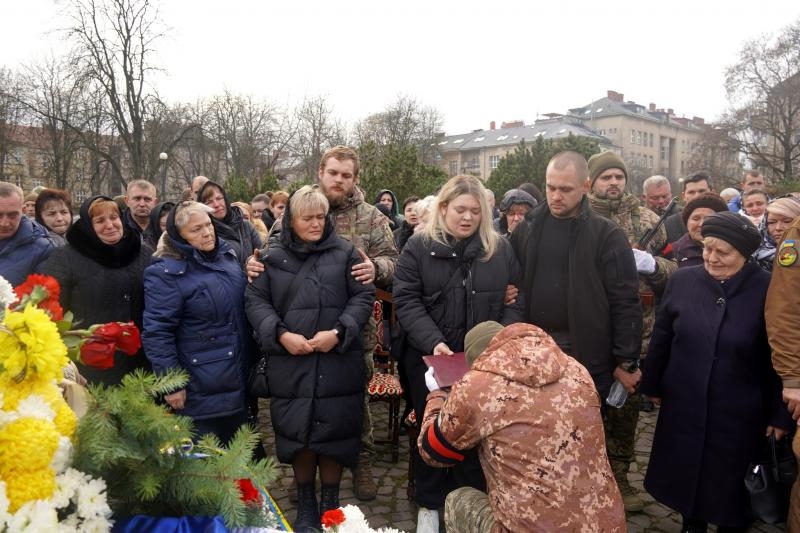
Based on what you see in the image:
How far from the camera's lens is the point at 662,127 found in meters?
81.8

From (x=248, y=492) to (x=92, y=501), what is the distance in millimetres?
390

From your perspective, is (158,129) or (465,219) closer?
(465,219)

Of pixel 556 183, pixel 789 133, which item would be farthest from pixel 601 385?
pixel 789 133

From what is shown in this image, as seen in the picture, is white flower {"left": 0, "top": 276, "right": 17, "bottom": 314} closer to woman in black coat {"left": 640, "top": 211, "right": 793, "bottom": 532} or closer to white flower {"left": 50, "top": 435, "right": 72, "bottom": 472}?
white flower {"left": 50, "top": 435, "right": 72, "bottom": 472}

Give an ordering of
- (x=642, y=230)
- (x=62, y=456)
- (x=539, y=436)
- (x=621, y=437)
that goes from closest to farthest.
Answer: (x=62, y=456) < (x=539, y=436) < (x=621, y=437) < (x=642, y=230)

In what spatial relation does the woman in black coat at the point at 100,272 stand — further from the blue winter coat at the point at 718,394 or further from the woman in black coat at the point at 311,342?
the blue winter coat at the point at 718,394

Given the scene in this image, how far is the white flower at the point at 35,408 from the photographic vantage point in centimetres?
129

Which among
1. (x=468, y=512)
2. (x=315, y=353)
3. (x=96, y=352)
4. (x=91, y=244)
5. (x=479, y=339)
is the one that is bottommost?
(x=468, y=512)

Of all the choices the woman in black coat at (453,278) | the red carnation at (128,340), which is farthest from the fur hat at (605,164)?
the red carnation at (128,340)

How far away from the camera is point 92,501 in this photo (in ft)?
4.23

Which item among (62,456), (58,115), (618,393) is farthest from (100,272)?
(58,115)

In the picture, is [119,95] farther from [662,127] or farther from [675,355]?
[662,127]

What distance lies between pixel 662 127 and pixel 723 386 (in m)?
89.0

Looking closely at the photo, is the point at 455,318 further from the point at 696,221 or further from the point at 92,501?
the point at 92,501
